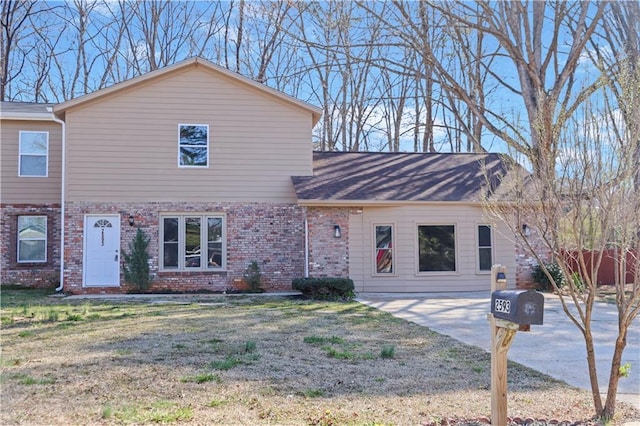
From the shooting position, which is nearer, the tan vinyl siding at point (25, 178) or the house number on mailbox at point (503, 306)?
the house number on mailbox at point (503, 306)

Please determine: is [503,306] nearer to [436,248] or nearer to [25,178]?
[436,248]

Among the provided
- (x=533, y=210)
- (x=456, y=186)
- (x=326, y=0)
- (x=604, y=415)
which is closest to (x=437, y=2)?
(x=326, y=0)

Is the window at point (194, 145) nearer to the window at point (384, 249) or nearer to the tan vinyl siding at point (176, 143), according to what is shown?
the tan vinyl siding at point (176, 143)

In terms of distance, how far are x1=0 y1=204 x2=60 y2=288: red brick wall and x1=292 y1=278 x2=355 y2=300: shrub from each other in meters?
7.49

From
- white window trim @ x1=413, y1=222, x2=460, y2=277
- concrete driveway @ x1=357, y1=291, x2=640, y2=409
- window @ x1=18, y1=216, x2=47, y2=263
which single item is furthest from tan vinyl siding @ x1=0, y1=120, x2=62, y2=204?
white window trim @ x1=413, y1=222, x2=460, y2=277

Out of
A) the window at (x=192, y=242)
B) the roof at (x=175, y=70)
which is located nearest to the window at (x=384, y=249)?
the roof at (x=175, y=70)

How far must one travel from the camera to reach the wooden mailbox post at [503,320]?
352 centimetres

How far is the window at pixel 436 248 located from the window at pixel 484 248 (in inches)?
30.0

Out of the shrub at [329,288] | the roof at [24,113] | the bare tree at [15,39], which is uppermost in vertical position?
the bare tree at [15,39]

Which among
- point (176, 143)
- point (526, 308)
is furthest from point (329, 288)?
point (526, 308)

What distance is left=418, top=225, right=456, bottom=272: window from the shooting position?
14609 mm

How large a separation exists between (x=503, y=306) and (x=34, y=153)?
50.0 feet

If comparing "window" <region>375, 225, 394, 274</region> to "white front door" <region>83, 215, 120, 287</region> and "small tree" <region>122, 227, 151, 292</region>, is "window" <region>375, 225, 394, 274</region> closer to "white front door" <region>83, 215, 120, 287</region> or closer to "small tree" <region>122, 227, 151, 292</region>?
"small tree" <region>122, 227, 151, 292</region>

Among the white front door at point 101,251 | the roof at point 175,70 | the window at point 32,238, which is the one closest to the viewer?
the roof at point 175,70
